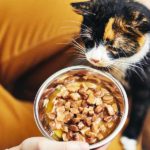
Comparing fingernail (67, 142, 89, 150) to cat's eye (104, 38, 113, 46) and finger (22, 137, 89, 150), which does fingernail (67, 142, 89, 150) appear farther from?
cat's eye (104, 38, 113, 46)

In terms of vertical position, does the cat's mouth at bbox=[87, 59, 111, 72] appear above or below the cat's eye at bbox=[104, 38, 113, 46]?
below

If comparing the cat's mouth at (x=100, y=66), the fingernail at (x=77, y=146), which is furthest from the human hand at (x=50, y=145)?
the cat's mouth at (x=100, y=66)

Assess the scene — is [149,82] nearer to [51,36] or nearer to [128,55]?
[128,55]

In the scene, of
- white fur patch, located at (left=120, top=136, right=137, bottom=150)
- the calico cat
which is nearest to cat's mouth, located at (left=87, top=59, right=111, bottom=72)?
the calico cat

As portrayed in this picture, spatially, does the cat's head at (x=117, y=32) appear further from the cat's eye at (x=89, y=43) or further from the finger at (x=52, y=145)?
the finger at (x=52, y=145)

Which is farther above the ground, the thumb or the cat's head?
the cat's head

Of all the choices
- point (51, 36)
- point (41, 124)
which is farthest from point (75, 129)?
point (51, 36)

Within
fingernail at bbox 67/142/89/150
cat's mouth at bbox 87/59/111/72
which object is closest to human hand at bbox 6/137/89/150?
fingernail at bbox 67/142/89/150

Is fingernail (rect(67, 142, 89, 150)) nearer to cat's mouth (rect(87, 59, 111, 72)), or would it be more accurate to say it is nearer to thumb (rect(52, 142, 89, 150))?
thumb (rect(52, 142, 89, 150))

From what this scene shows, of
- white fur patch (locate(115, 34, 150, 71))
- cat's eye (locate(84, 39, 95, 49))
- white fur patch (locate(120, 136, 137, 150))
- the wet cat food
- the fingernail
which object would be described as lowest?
white fur patch (locate(120, 136, 137, 150))

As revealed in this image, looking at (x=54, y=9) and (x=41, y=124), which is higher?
(x=54, y=9)
